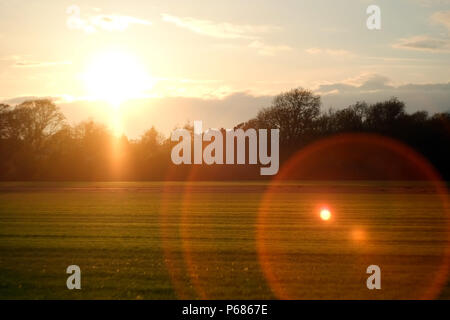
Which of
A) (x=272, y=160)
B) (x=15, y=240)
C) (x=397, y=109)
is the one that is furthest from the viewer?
(x=397, y=109)

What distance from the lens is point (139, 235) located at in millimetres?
15719

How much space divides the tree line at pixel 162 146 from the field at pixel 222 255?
150 ft

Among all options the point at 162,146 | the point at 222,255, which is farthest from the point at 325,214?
the point at 162,146

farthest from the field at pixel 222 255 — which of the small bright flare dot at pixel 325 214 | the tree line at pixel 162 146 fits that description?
the tree line at pixel 162 146

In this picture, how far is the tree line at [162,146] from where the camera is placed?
6625 centimetres

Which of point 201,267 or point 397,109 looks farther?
point 397,109

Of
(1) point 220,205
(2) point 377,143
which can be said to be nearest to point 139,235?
(1) point 220,205

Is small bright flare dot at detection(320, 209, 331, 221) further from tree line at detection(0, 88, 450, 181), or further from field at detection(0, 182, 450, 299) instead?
tree line at detection(0, 88, 450, 181)

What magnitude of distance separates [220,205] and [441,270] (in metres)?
16.5

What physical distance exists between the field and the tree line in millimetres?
45713

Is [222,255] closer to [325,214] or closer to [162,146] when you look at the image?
[325,214]

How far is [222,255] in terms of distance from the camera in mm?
12391

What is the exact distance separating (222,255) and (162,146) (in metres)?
68.1
